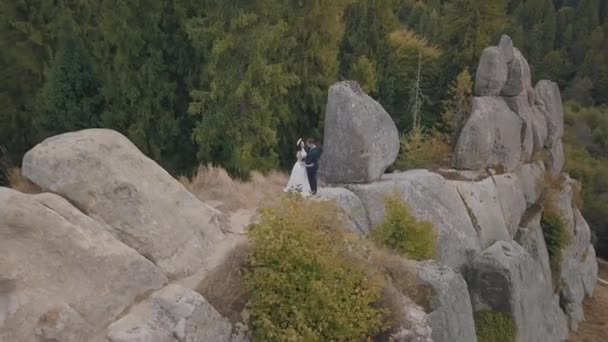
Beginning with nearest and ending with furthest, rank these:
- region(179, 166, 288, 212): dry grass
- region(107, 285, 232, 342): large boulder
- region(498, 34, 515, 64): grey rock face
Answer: region(107, 285, 232, 342): large boulder < region(179, 166, 288, 212): dry grass < region(498, 34, 515, 64): grey rock face

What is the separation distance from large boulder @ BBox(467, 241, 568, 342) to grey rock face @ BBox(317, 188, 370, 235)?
3303 mm

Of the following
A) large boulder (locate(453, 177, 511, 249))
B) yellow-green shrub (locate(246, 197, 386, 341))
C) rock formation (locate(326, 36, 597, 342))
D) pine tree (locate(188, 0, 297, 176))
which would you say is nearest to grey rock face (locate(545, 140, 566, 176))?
rock formation (locate(326, 36, 597, 342))

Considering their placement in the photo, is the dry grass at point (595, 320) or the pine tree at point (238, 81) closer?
the pine tree at point (238, 81)

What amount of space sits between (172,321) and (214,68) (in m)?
11.3

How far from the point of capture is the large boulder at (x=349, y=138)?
13930 mm

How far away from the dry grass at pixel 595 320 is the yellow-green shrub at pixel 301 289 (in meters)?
13.5

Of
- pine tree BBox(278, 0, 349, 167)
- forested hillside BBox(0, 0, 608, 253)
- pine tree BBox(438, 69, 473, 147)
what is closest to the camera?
forested hillside BBox(0, 0, 608, 253)

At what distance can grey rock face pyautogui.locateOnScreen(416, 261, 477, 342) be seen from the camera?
1050 centimetres

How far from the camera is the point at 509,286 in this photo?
44.6ft

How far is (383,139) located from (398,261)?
4902 mm

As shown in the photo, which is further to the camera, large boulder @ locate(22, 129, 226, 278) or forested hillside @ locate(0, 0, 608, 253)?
forested hillside @ locate(0, 0, 608, 253)

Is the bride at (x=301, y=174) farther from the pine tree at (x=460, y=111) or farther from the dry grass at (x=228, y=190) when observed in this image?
the pine tree at (x=460, y=111)

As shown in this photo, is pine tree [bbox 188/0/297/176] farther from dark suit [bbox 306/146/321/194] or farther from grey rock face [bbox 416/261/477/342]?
grey rock face [bbox 416/261/477/342]

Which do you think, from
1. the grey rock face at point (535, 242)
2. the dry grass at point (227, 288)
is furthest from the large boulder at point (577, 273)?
the dry grass at point (227, 288)
